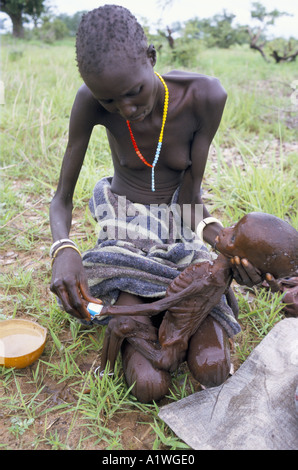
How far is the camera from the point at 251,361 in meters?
1.97

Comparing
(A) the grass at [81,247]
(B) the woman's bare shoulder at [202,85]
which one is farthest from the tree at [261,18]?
(B) the woman's bare shoulder at [202,85]

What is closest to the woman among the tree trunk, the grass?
the grass

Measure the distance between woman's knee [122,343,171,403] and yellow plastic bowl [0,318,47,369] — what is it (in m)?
0.47

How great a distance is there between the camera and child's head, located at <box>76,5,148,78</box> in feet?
5.01

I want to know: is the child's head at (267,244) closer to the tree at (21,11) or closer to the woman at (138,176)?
the woman at (138,176)

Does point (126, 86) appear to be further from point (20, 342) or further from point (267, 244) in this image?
point (20, 342)

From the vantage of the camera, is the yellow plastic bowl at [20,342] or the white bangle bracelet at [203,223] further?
the white bangle bracelet at [203,223]

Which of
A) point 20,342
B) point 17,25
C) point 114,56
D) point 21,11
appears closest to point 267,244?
point 114,56

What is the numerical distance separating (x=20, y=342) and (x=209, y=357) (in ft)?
3.06

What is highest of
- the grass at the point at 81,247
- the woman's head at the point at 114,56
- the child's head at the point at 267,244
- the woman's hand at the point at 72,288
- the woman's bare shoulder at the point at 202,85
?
the woman's head at the point at 114,56

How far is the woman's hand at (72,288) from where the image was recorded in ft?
5.79

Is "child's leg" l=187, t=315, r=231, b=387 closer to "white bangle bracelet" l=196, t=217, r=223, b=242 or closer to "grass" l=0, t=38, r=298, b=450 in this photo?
"grass" l=0, t=38, r=298, b=450

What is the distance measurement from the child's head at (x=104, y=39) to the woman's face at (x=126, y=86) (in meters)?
0.03
